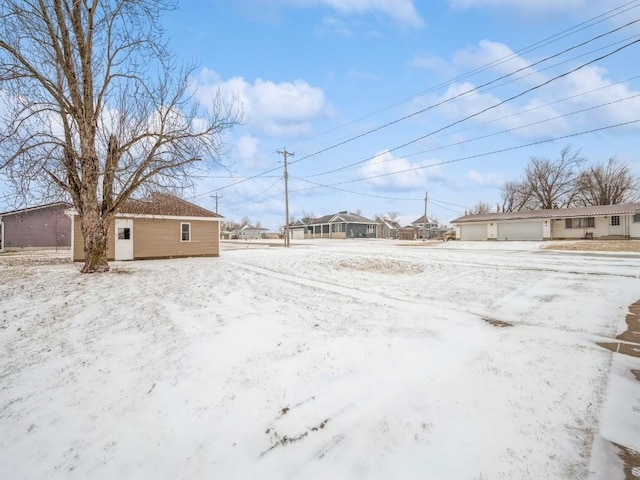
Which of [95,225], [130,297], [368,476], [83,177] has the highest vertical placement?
[83,177]

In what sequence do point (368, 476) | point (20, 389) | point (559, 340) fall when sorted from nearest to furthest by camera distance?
1. point (368, 476)
2. point (20, 389)
3. point (559, 340)

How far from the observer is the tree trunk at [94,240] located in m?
10.8

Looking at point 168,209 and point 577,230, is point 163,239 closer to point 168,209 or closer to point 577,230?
point 168,209

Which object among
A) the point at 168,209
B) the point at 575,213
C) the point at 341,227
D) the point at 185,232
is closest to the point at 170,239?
the point at 185,232

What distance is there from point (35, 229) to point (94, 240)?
24436mm

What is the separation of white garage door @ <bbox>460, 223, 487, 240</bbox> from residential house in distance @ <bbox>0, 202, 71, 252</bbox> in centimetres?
4184

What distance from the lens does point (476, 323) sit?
6.04m

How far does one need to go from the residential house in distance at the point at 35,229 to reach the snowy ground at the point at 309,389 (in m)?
26.8

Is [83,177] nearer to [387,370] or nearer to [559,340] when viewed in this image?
[387,370]

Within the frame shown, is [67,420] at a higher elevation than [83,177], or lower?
lower

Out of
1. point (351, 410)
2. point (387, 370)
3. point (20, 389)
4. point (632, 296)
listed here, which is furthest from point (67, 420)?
point (632, 296)

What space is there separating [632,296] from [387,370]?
8044mm

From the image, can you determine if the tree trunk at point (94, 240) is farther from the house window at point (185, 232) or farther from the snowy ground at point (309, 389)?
the house window at point (185, 232)

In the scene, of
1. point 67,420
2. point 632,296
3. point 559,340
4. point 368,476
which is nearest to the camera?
point 368,476
